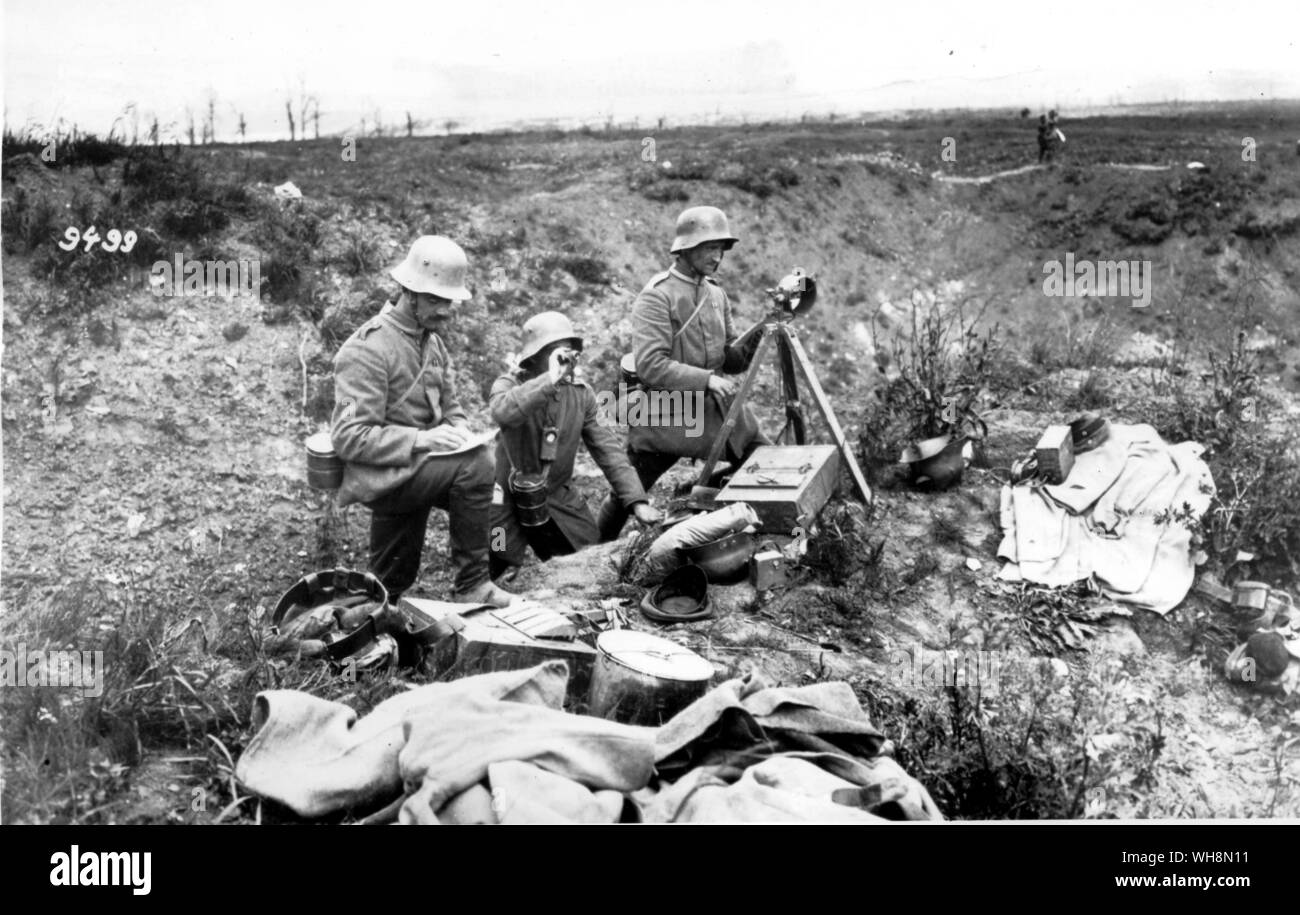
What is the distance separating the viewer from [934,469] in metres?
7.21

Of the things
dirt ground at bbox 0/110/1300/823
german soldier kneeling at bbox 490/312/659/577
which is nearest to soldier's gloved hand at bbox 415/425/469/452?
german soldier kneeling at bbox 490/312/659/577

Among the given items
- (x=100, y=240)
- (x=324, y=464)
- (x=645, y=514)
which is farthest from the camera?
(x=100, y=240)

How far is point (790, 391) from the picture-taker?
715 centimetres

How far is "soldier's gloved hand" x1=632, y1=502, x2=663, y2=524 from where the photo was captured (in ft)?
21.2

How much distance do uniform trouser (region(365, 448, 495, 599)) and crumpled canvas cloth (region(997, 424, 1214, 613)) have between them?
9.52 ft

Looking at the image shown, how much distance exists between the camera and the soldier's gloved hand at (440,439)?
584cm

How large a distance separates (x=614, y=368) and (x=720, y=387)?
3.45 metres

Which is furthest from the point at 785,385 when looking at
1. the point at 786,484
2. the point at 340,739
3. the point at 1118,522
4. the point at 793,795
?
the point at 340,739

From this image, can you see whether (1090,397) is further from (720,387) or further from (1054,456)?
(720,387)

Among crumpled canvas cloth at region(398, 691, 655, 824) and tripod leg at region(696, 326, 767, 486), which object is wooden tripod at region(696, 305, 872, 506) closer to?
tripod leg at region(696, 326, 767, 486)

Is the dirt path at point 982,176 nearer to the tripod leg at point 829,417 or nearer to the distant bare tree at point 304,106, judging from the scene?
the distant bare tree at point 304,106

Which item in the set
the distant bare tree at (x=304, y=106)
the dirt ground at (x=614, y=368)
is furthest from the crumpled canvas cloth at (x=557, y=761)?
the distant bare tree at (x=304, y=106)

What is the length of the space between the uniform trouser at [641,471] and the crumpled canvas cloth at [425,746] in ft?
9.77

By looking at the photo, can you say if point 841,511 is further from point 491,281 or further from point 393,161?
point 393,161
